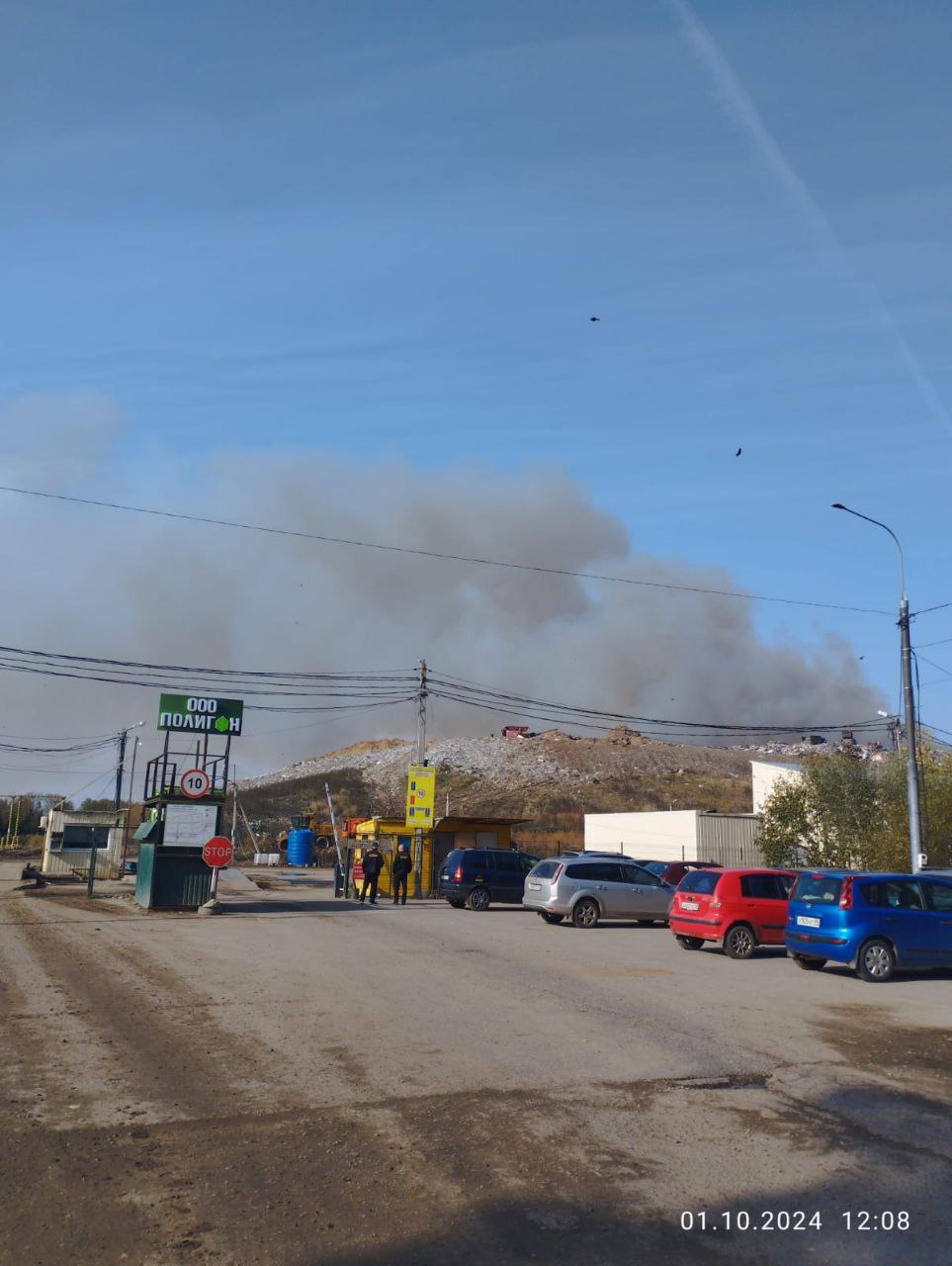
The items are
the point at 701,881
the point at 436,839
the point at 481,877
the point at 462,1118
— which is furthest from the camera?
the point at 436,839

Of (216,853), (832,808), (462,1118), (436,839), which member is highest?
(832,808)

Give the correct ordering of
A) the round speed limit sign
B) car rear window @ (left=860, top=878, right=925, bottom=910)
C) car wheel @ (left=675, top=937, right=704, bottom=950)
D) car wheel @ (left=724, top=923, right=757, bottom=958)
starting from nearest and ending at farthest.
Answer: car rear window @ (left=860, top=878, right=925, bottom=910), car wheel @ (left=724, top=923, right=757, bottom=958), car wheel @ (left=675, top=937, right=704, bottom=950), the round speed limit sign

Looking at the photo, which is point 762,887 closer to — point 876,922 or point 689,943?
point 689,943

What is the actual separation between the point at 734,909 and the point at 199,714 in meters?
15.3

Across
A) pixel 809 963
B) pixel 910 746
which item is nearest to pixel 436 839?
pixel 910 746

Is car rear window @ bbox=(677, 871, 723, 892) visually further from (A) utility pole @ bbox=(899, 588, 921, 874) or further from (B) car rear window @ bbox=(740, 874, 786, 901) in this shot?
(A) utility pole @ bbox=(899, 588, 921, 874)

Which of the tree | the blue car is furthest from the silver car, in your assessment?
the tree

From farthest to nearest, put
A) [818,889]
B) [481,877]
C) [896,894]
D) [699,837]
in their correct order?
[699,837] → [481,877] → [818,889] → [896,894]

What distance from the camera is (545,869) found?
23859 mm

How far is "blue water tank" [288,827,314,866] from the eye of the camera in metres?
58.9

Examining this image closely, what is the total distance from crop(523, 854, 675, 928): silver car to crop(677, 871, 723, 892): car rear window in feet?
13.5

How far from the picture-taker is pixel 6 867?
39031 millimetres

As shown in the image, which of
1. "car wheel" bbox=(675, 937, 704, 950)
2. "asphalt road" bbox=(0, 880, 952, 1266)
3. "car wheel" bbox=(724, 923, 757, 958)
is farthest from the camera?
"car wheel" bbox=(675, 937, 704, 950)

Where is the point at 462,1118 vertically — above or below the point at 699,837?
below
